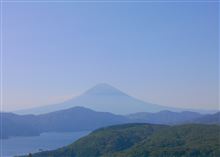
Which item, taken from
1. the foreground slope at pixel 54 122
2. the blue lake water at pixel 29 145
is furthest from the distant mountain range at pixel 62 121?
the blue lake water at pixel 29 145

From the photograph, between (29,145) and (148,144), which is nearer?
(148,144)

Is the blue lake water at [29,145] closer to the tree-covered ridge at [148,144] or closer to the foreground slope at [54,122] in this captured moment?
the tree-covered ridge at [148,144]

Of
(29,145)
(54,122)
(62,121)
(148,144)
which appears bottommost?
(29,145)

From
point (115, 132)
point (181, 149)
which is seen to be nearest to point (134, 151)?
point (181, 149)

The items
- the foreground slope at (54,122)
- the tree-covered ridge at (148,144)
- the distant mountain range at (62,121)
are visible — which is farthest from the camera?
the foreground slope at (54,122)

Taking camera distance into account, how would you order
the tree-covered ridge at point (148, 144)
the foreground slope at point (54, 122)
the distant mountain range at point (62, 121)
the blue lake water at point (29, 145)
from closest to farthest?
the tree-covered ridge at point (148, 144)
the blue lake water at point (29, 145)
the distant mountain range at point (62, 121)
the foreground slope at point (54, 122)

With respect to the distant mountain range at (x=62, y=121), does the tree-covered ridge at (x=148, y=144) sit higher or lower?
higher

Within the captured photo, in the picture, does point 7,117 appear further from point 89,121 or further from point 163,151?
point 163,151

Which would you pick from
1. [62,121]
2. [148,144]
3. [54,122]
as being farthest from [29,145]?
[62,121]

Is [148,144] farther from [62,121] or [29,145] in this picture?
[62,121]

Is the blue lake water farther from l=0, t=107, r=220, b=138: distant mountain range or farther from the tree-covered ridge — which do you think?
l=0, t=107, r=220, b=138: distant mountain range
